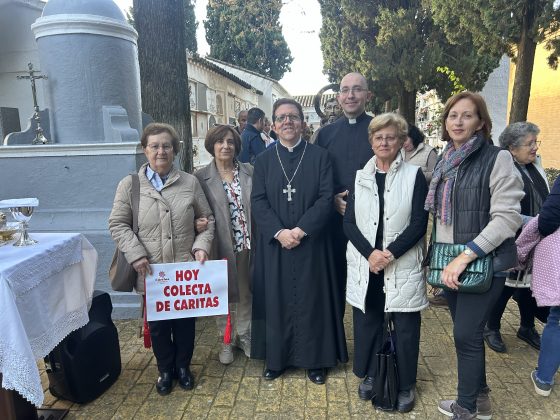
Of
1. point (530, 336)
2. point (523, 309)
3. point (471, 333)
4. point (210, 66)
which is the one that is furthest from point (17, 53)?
point (210, 66)

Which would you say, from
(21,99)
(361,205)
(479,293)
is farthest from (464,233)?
(21,99)

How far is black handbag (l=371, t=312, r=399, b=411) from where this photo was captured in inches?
107

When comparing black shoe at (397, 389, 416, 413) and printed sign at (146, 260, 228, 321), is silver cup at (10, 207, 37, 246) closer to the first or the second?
printed sign at (146, 260, 228, 321)

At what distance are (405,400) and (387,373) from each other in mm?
251

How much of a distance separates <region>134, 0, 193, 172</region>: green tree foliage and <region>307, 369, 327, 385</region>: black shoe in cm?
334

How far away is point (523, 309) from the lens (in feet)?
12.1

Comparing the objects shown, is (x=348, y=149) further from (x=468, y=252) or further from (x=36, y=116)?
(x=36, y=116)

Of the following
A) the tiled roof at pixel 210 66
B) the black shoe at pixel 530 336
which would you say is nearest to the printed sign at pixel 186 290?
the black shoe at pixel 530 336

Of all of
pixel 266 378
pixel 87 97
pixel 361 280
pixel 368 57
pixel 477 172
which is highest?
pixel 368 57

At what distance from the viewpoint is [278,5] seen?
269 inches

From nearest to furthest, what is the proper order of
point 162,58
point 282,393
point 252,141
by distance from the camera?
point 282,393
point 162,58
point 252,141

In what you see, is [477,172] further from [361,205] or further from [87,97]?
[87,97]

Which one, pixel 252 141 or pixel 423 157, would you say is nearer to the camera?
pixel 423 157

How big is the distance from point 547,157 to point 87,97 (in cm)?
1551
